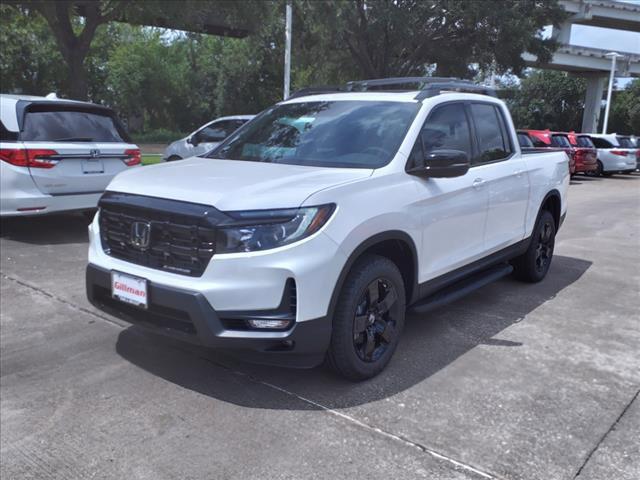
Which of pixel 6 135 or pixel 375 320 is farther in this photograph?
pixel 6 135

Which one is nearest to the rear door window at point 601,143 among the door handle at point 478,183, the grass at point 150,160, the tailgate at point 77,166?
the grass at point 150,160

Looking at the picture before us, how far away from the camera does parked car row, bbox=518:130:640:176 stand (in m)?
20.9

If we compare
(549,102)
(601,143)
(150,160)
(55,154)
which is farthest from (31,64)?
(549,102)

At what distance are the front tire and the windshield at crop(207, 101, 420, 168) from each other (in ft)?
2.46

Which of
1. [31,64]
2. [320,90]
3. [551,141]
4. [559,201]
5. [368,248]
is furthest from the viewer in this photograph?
[31,64]

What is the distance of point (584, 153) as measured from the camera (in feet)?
70.8

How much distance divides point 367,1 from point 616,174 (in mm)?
13066

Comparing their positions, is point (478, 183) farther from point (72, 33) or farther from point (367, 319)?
point (72, 33)

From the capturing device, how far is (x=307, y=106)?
493cm

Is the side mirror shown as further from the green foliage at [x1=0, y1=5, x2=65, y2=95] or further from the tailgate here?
the green foliage at [x1=0, y1=5, x2=65, y2=95]

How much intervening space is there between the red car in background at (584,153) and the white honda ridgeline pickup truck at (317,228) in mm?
17935

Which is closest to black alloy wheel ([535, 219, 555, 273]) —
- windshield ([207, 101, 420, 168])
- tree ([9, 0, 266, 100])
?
windshield ([207, 101, 420, 168])

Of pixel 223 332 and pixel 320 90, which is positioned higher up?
pixel 320 90

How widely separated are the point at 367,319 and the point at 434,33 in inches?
851
